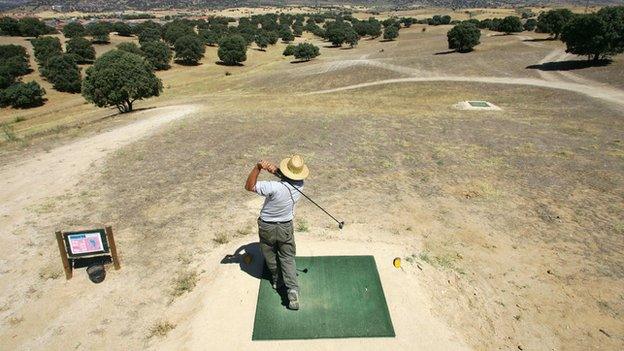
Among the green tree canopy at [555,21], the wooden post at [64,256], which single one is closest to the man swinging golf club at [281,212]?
the wooden post at [64,256]

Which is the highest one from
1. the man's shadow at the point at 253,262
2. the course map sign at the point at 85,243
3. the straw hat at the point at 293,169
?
the straw hat at the point at 293,169

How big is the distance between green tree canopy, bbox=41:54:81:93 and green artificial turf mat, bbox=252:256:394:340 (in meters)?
75.9

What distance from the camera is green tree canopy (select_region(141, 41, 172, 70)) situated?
82.9 meters

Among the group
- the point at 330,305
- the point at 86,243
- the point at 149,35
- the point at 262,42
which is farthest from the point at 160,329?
the point at 149,35

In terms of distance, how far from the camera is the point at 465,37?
2692 inches

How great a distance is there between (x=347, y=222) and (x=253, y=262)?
3483 mm

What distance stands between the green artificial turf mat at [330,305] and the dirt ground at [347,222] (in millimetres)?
255

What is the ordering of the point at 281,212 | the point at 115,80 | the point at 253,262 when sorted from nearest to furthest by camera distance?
the point at 281,212
the point at 253,262
the point at 115,80

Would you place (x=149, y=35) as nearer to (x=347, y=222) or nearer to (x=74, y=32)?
(x=74, y=32)

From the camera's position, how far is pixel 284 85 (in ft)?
177

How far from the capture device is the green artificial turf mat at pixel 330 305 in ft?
27.3

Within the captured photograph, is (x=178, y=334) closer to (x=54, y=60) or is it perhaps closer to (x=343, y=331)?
(x=343, y=331)

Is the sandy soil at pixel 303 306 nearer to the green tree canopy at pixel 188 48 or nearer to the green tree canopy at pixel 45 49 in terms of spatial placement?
the green tree canopy at pixel 188 48

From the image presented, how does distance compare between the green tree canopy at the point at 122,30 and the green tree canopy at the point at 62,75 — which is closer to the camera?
the green tree canopy at the point at 62,75
